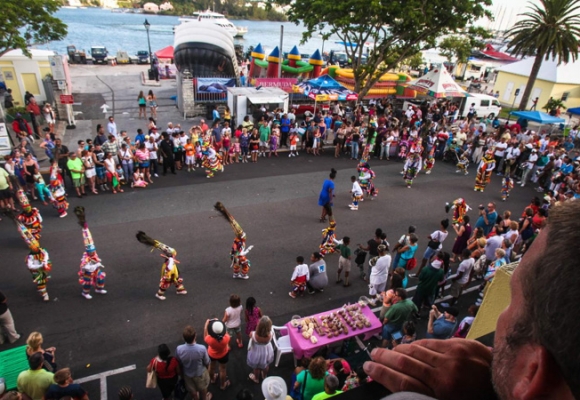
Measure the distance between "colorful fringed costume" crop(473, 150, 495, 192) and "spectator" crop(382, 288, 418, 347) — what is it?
31.7 ft

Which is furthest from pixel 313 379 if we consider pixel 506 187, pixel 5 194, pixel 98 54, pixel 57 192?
pixel 98 54

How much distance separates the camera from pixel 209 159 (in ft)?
48.5

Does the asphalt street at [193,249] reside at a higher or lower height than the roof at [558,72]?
lower

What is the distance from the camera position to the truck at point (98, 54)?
38.2 metres

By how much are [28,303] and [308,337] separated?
6235 mm

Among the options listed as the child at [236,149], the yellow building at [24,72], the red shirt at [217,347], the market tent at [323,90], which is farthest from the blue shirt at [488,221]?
the yellow building at [24,72]

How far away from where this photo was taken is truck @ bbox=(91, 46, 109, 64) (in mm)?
38188

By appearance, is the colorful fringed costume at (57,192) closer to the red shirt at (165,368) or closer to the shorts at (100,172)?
the shorts at (100,172)

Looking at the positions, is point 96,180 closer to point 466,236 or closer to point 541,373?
point 466,236

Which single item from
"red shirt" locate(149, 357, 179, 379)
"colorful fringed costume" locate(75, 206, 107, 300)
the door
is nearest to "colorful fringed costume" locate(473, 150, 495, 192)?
"red shirt" locate(149, 357, 179, 379)

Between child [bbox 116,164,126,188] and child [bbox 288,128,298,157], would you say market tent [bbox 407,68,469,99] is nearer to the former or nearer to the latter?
child [bbox 288,128,298,157]

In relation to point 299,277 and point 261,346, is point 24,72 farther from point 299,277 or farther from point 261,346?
point 261,346

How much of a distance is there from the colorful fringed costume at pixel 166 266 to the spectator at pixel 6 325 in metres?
2.54

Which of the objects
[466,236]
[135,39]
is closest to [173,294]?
[466,236]
